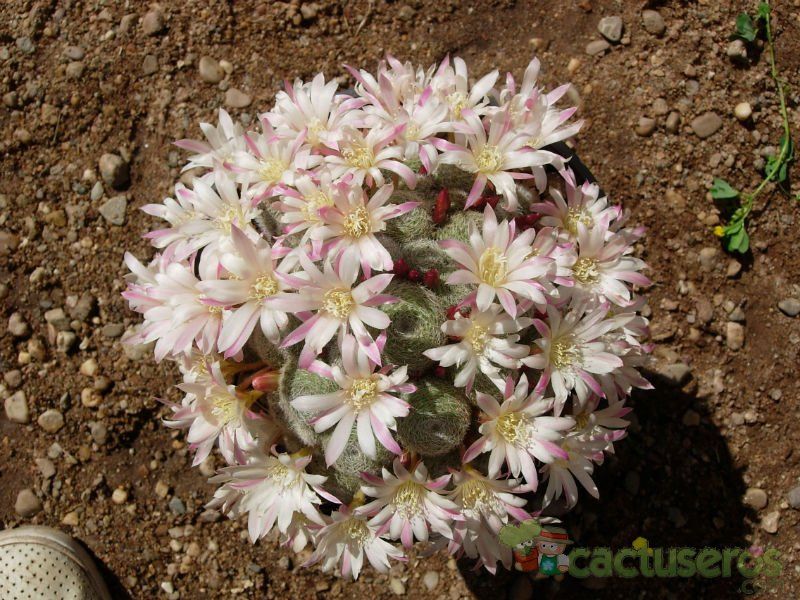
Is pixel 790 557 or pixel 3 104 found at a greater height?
pixel 3 104

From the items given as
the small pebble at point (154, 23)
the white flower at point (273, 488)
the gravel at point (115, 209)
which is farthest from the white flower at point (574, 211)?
the small pebble at point (154, 23)

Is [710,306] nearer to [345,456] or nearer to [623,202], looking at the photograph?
[623,202]

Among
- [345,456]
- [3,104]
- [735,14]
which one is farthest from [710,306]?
[3,104]

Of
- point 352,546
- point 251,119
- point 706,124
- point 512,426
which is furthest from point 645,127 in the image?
point 352,546

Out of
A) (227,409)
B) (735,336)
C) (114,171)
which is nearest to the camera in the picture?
(227,409)

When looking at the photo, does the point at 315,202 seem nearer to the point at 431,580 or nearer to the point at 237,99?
the point at 237,99

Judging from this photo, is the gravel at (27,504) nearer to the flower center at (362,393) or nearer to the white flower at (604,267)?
the flower center at (362,393)
